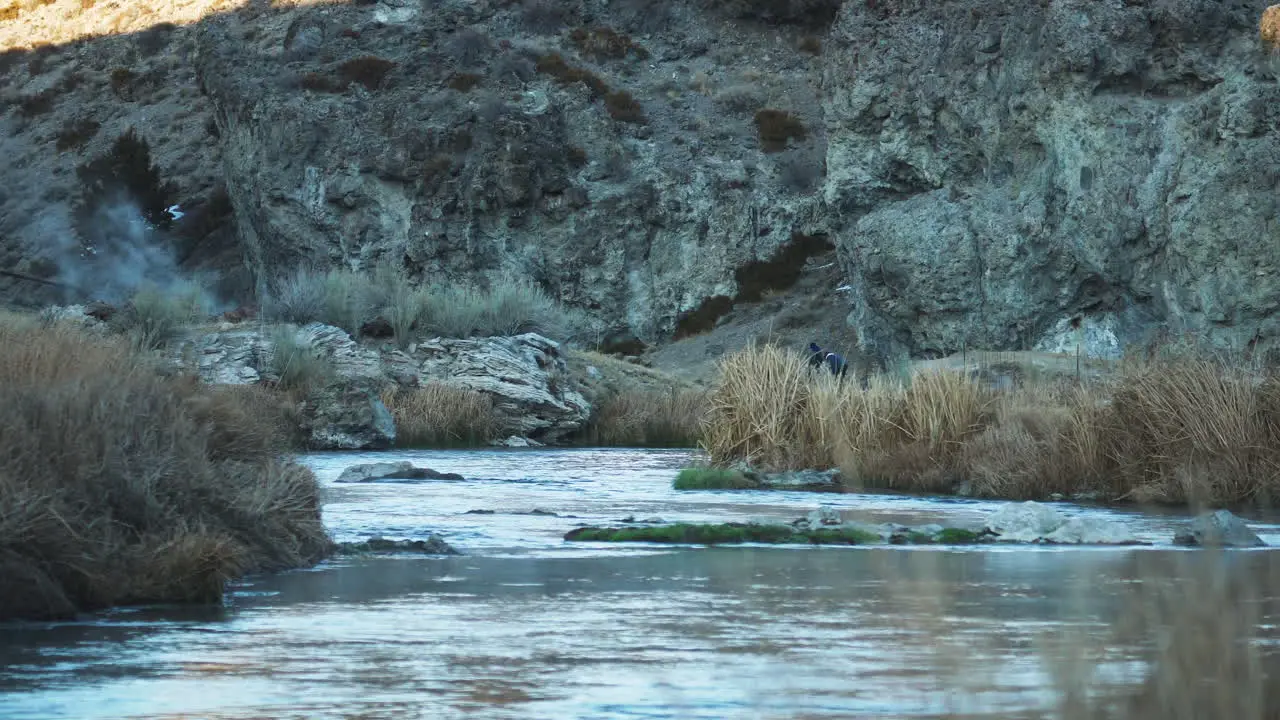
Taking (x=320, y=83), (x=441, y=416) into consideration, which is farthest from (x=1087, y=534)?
(x=320, y=83)

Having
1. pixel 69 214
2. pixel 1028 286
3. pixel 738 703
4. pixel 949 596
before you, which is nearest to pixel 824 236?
pixel 1028 286

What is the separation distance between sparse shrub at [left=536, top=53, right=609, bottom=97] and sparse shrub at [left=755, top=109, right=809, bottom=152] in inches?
201

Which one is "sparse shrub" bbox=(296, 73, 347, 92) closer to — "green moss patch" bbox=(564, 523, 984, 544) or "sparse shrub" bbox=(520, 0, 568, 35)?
"sparse shrub" bbox=(520, 0, 568, 35)

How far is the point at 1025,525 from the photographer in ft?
48.3

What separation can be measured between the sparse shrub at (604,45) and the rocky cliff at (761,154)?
0.12 meters

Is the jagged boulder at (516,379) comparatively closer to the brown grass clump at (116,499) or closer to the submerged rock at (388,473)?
the submerged rock at (388,473)

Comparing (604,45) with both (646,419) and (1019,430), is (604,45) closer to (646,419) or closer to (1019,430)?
(646,419)

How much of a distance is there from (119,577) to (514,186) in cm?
4720

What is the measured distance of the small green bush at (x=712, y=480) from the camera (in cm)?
2172

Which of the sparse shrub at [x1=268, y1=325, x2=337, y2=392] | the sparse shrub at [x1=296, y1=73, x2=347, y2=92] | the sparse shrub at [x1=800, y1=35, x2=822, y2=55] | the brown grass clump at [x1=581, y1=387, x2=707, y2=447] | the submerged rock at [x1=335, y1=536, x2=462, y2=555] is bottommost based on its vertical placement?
the submerged rock at [x1=335, y1=536, x2=462, y2=555]

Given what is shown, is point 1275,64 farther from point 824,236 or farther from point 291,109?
point 291,109

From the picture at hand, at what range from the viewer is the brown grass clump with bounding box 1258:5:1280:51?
119 ft

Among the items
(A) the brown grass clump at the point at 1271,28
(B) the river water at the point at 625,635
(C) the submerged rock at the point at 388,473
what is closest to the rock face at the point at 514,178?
(A) the brown grass clump at the point at 1271,28

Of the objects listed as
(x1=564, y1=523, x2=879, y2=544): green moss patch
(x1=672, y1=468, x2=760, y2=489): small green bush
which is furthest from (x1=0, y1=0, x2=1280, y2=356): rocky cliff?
(x1=564, y1=523, x2=879, y2=544): green moss patch
